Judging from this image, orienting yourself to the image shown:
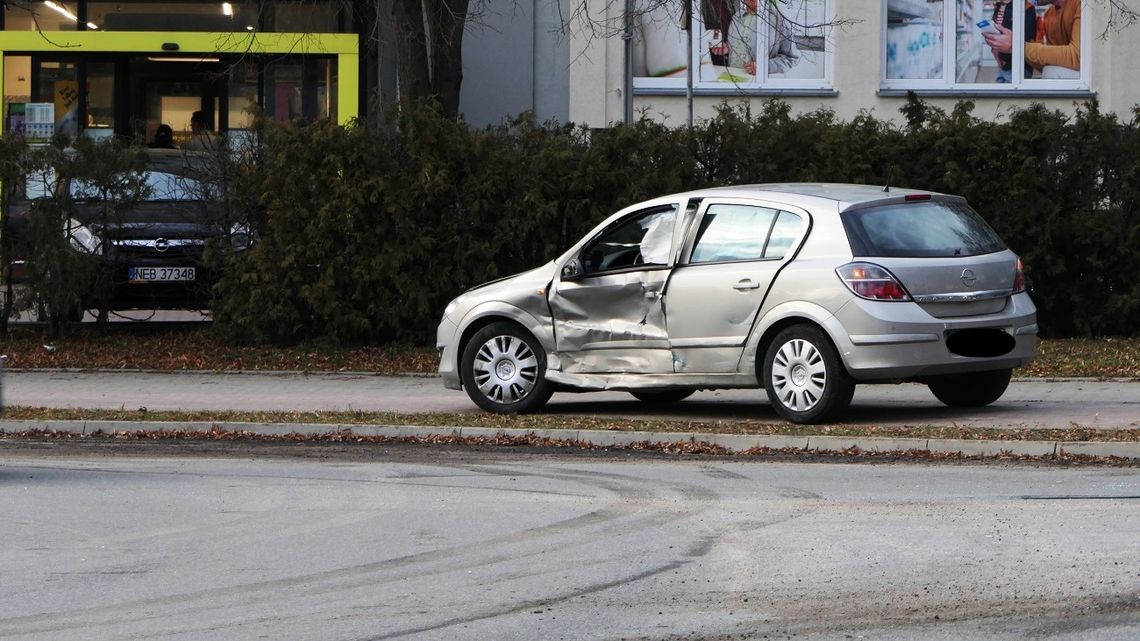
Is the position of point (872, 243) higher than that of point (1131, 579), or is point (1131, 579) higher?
point (872, 243)

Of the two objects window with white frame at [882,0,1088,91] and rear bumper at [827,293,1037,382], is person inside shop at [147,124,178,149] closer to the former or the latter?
window with white frame at [882,0,1088,91]

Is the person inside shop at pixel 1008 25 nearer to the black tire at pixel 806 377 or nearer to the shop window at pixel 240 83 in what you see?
the shop window at pixel 240 83

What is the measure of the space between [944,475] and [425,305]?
8.70 meters

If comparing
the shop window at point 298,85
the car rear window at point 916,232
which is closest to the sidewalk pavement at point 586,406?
the car rear window at point 916,232

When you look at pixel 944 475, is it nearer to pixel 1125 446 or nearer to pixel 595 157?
pixel 1125 446

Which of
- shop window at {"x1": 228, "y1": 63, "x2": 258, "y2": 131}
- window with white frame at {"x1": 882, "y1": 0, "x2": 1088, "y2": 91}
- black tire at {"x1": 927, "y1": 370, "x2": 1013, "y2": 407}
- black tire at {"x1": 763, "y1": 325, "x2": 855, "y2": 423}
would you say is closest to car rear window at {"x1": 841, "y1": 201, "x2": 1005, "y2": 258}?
black tire at {"x1": 763, "y1": 325, "x2": 855, "y2": 423}

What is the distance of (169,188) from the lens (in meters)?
18.6

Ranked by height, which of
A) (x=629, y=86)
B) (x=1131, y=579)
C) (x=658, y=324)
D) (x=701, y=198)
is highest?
(x=629, y=86)

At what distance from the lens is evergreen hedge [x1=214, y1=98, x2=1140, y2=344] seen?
17.7 metres

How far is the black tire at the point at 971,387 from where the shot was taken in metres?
12.9

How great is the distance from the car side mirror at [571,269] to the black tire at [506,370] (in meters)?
0.53

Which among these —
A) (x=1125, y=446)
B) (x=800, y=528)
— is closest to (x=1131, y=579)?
(x=800, y=528)

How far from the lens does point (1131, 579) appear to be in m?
6.78

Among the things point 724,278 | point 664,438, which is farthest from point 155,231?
point 664,438
